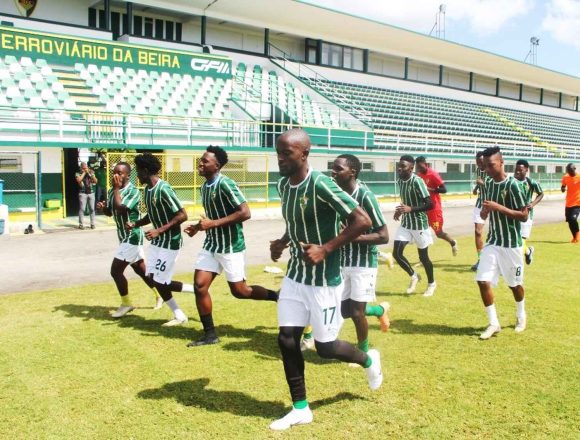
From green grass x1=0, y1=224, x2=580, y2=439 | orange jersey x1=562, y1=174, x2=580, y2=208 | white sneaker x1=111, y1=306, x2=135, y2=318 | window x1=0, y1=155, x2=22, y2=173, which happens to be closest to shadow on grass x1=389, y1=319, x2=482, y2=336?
green grass x1=0, y1=224, x2=580, y2=439

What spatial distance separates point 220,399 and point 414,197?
15.5ft

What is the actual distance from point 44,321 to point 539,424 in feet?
18.2

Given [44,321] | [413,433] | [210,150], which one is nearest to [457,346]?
[413,433]

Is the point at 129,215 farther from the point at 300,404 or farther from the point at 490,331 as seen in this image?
the point at 490,331

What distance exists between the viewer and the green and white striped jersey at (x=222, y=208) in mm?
5914

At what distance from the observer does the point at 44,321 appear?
22.4ft

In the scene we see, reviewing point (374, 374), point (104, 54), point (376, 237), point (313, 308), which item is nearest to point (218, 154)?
point (376, 237)

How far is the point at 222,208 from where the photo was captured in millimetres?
5973

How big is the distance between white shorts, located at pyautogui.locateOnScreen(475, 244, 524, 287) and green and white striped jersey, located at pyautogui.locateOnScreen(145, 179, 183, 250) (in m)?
3.48

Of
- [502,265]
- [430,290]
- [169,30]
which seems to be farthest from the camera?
[169,30]

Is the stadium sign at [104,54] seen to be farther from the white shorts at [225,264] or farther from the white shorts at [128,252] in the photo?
the white shorts at [225,264]

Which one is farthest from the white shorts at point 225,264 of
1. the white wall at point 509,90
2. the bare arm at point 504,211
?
the white wall at point 509,90

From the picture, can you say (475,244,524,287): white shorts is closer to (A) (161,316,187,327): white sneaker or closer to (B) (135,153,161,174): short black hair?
(A) (161,316,187,327): white sneaker

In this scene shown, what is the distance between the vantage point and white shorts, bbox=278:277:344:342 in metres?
4.06
